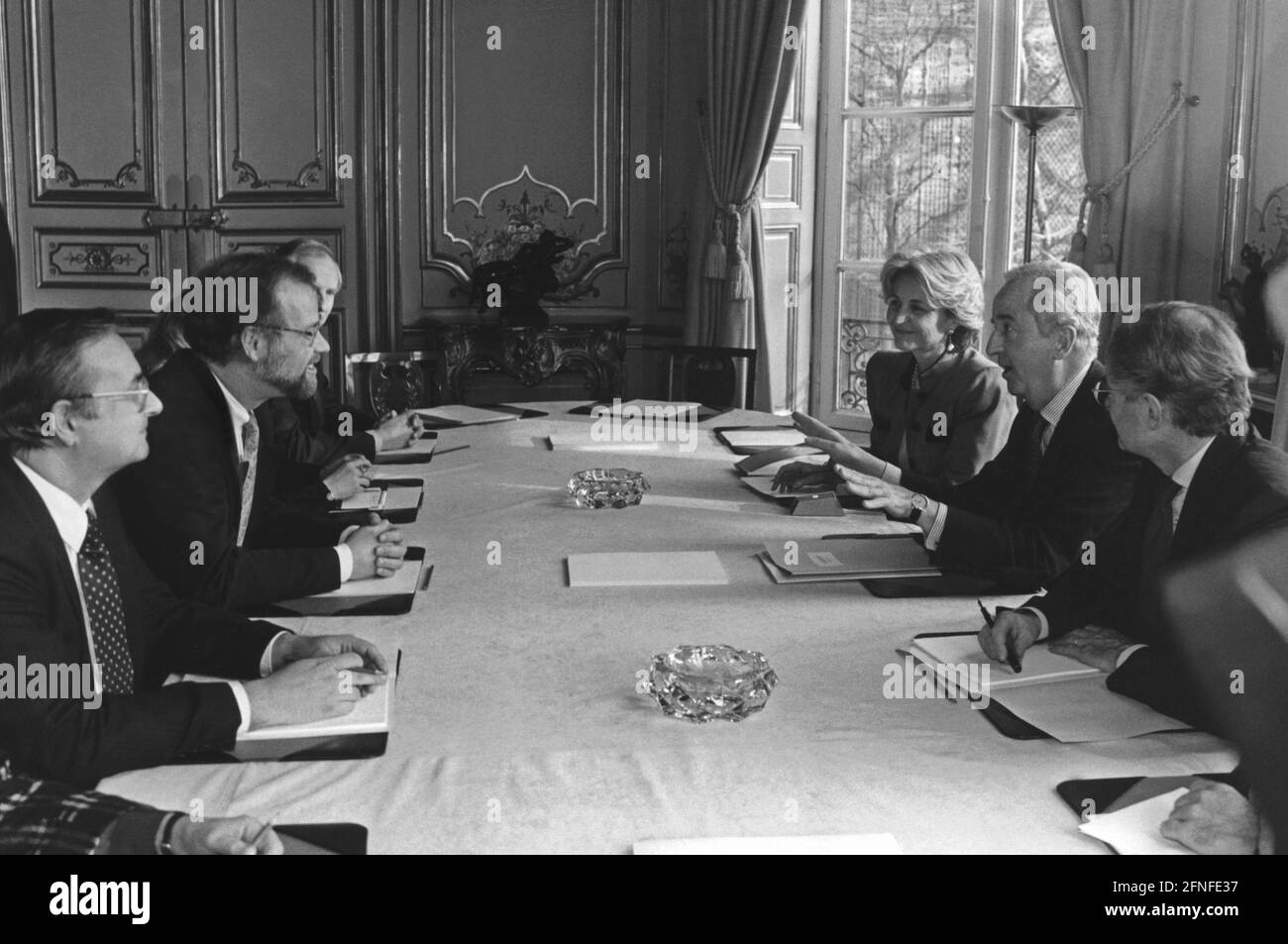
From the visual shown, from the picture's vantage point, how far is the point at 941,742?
1.62 meters

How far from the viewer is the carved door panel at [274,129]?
5859 millimetres

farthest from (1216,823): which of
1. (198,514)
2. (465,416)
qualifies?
(465,416)

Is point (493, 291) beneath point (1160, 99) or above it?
beneath

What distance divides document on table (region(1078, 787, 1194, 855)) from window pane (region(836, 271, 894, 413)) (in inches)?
176

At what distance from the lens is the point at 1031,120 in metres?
4.75

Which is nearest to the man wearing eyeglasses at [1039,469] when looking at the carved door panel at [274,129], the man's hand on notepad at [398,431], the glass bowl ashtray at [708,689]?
the glass bowl ashtray at [708,689]

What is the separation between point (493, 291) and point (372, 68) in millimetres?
1071

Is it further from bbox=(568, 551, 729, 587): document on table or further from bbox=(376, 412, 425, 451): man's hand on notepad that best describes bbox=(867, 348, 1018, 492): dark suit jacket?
bbox=(376, 412, 425, 451): man's hand on notepad

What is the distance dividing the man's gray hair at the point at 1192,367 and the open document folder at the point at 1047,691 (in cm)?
40

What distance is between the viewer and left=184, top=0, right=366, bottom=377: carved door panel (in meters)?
5.86

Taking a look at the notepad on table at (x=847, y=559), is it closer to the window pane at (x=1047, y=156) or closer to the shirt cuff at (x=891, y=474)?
the shirt cuff at (x=891, y=474)

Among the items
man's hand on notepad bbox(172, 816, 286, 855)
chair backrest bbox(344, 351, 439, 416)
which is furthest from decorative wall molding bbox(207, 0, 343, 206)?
man's hand on notepad bbox(172, 816, 286, 855)

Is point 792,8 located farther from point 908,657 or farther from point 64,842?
point 64,842
